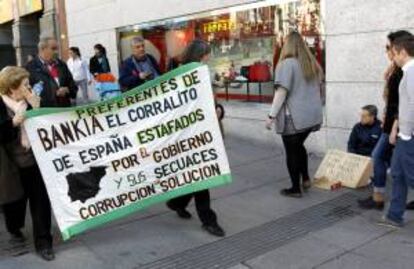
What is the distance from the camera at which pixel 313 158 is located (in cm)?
760

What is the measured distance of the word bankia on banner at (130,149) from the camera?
4.53 m

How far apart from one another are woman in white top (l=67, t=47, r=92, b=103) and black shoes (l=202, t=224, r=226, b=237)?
8719mm

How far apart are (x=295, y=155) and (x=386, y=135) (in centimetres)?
102

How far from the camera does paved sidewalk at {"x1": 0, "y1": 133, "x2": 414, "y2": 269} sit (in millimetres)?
4352

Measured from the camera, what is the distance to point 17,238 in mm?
4914

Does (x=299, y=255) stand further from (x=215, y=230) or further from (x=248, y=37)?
(x=248, y=37)

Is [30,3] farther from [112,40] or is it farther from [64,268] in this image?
[64,268]

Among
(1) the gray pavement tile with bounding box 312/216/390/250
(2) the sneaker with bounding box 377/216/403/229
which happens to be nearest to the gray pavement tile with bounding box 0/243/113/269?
(1) the gray pavement tile with bounding box 312/216/390/250

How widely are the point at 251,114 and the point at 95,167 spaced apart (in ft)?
14.7

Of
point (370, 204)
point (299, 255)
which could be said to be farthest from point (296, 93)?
point (299, 255)

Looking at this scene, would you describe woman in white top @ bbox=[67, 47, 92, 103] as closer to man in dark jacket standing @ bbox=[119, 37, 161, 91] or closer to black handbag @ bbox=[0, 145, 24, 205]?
man in dark jacket standing @ bbox=[119, 37, 161, 91]

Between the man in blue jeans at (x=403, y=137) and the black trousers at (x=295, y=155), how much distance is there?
1.21 metres

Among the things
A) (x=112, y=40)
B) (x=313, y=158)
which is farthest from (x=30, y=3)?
(x=313, y=158)

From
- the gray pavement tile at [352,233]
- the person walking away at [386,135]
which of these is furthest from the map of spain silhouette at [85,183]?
the person walking away at [386,135]
